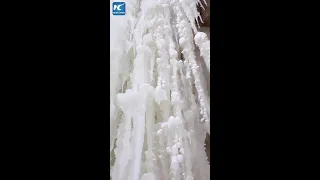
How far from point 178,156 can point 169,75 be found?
17.0 inches

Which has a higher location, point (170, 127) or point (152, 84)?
point (152, 84)

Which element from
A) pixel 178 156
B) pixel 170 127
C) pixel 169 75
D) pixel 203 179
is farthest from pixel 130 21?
pixel 203 179

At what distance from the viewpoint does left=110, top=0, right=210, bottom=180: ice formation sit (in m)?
1.92

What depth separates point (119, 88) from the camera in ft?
6.41

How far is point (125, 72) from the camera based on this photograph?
77.2 inches

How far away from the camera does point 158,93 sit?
1.96m

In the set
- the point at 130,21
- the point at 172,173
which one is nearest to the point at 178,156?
the point at 172,173

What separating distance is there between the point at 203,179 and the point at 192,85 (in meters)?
0.49

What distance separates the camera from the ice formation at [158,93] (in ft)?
6.29

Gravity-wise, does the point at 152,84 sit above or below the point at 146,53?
below
